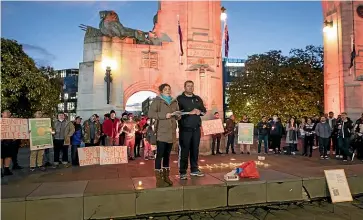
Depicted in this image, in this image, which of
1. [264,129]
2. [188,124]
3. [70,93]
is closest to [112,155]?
[188,124]

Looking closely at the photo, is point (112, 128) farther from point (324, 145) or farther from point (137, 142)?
point (324, 145)

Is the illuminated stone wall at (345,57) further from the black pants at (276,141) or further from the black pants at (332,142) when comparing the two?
the black pants at (276,141)

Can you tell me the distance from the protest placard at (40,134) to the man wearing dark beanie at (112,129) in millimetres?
2103

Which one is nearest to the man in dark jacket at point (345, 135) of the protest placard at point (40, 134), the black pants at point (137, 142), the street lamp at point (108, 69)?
the black pants at point (137, 142)

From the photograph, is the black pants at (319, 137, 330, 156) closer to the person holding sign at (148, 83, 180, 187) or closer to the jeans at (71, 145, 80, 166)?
the person holding sign at (148, 83, 180, 187)

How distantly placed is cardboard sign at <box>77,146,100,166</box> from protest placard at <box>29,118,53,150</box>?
3.25ft

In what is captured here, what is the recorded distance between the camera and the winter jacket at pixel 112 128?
11.0m

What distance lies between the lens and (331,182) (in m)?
6.28

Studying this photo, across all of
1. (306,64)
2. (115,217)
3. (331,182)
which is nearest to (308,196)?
(331,182)

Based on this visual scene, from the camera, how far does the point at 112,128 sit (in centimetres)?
1102

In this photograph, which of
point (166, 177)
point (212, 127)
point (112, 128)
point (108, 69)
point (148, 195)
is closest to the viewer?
point (148, 195)

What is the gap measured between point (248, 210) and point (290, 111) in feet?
69.9

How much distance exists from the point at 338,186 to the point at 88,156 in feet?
24.0

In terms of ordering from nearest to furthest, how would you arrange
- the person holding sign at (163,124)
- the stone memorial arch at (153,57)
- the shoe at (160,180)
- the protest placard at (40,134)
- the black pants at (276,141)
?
the shoe at (160,180) → the person holding sign at (163,124) → the protest placard at (40,134) → the stone memorial arch at (153,57) → the black pants at (276,141)
